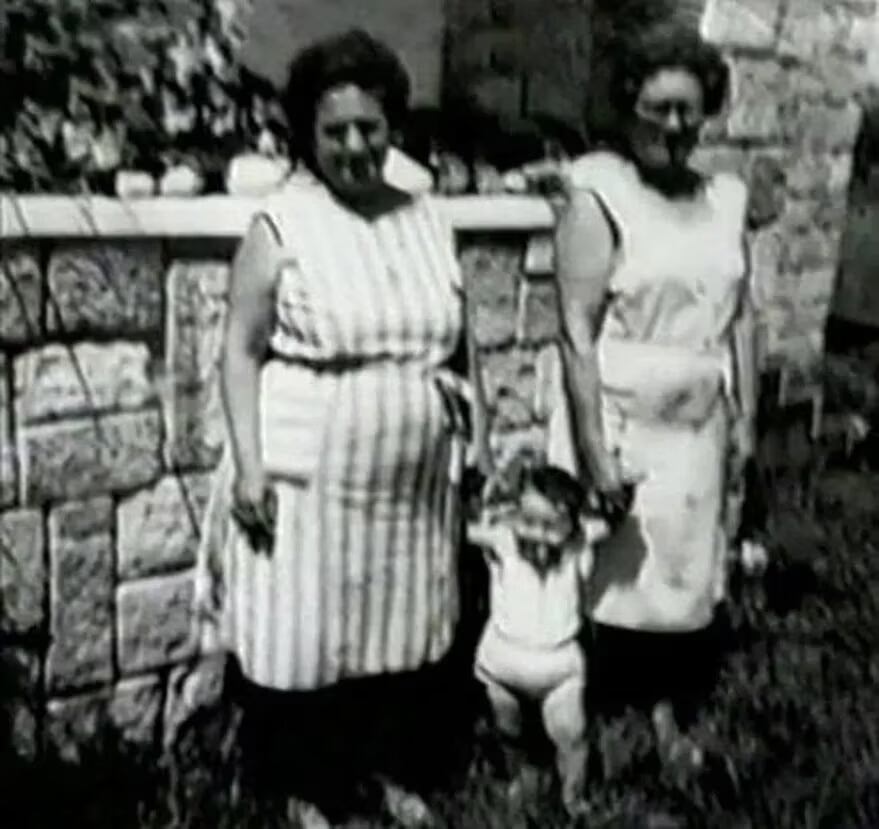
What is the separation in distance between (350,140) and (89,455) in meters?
0.28

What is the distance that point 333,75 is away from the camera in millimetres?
1194

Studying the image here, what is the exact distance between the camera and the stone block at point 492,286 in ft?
4.25

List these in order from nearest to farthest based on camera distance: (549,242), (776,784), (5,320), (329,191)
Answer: (5,320)
(329,191)
(549,242)
(776,784)

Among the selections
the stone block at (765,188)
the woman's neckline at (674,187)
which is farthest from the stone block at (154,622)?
the stone block at (765,188)

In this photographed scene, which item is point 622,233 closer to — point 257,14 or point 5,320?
point 257,14

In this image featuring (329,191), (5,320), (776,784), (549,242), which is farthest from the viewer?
(776,784)

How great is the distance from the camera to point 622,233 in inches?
54.7

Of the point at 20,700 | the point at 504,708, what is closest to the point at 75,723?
the point at 20,700

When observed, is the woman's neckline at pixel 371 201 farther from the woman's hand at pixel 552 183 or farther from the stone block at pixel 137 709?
the stone block at pixel 137 709

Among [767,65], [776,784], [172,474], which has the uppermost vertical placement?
[767,65]

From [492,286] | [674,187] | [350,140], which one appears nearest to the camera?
[350,140]

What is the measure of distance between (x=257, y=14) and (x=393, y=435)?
32 cm

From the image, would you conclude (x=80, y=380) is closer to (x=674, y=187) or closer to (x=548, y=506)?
(x=548, y=506)

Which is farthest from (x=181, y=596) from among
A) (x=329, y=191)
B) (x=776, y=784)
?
(x=776, y=784)
